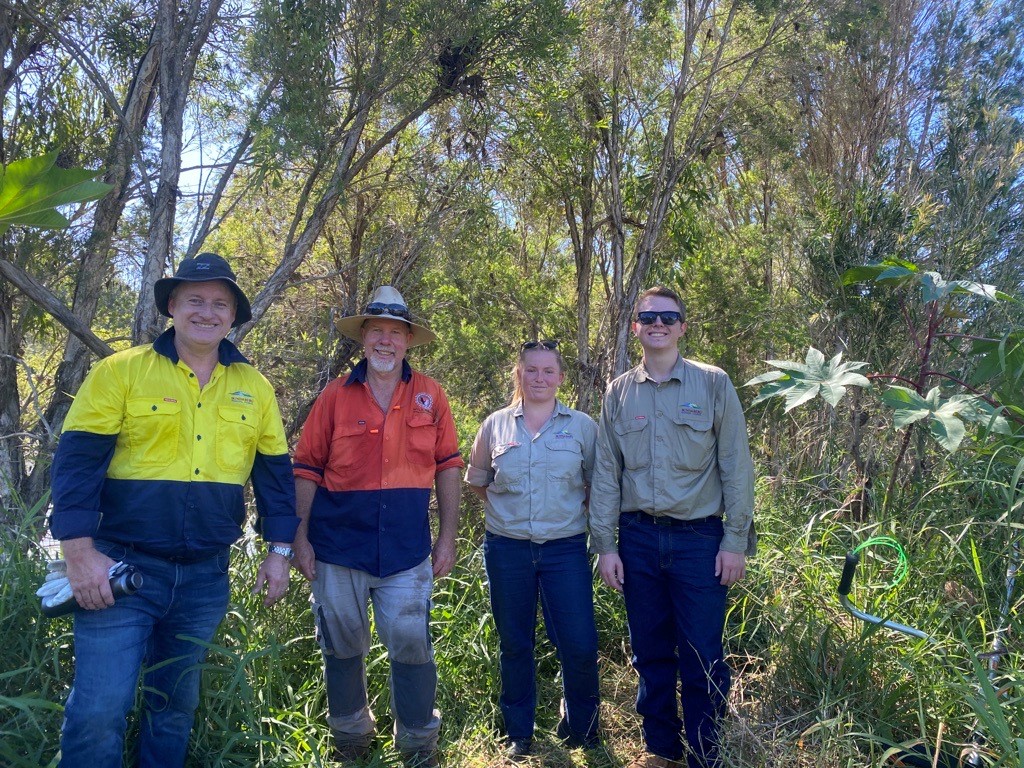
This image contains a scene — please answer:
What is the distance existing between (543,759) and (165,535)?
199 cm

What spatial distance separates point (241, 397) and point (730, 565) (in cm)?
213

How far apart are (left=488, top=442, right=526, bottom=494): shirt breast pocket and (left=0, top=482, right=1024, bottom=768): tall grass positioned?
100 centimetres

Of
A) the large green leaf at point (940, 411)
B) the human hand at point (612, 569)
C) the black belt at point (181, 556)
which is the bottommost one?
the human hand at point (612, 569)

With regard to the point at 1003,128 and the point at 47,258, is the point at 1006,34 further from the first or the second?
the point at 47,258

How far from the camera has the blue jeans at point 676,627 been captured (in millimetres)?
3465

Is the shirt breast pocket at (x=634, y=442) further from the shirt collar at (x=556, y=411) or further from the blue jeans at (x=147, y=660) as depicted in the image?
the blue jeans at (x=147, y=660)

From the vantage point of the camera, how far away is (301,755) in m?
3.44

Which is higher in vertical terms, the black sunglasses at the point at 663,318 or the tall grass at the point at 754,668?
the black sunglasses at the point at 663,318

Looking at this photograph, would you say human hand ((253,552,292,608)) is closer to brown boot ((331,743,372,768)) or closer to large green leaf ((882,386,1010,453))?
brown boot ((331,743,372,768))

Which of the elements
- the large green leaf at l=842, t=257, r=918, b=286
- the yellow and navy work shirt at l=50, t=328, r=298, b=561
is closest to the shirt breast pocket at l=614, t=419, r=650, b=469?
the large green leaf at l=842, t=257, r=918, b=286

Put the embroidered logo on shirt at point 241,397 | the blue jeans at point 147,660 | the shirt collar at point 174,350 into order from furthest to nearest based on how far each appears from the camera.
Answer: the embroidered logo on shirt at point 241,397, the shirt collar at point 174,350, the blue jeans at point 147,660

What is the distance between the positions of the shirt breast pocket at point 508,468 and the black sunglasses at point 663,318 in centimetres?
82

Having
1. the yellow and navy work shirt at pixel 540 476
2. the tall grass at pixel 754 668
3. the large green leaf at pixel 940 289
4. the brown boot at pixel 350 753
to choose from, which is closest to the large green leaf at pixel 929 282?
the large green leaf at pixel 940 289

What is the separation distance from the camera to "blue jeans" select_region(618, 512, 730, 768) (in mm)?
3465
